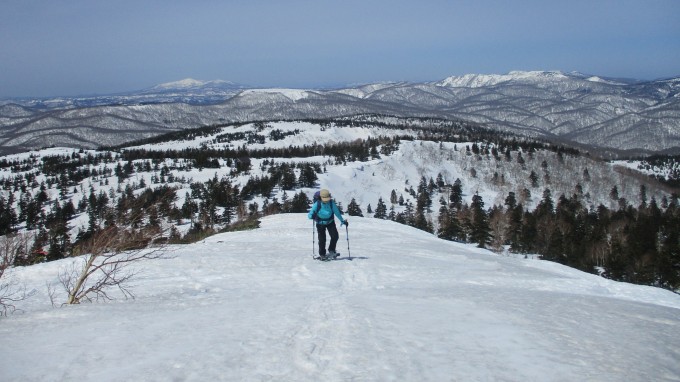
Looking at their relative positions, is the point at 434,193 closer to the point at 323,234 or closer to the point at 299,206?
the point at 299,206

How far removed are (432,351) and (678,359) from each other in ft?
10.6

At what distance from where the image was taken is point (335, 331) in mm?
6340

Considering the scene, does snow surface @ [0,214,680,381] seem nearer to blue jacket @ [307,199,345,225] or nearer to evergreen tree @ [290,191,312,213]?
blue jacket @ [307,199,345,225]

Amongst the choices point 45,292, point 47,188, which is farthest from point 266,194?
point 45,292

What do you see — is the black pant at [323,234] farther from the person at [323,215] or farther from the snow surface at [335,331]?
the snow surface at [335,331]

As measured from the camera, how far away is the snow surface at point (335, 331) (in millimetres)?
4922

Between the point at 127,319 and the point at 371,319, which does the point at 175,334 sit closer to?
the point at 127,319

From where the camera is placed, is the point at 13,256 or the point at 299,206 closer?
the point at 13,256

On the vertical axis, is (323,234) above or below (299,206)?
above

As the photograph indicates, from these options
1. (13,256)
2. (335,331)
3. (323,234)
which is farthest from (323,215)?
(13,256)

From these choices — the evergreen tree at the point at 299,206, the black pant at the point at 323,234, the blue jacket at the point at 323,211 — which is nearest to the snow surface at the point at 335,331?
the black pant at the point at 323,234

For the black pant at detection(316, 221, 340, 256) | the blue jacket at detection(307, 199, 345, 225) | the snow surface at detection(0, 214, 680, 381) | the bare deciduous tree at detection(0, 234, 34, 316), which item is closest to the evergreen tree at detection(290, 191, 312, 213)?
the black pant at detection(316, 221, 340, 256)

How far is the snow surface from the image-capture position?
4922 mm

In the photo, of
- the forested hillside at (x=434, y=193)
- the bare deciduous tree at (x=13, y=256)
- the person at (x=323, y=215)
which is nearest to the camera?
the bare deciduous tree at (x=13, y=256)
